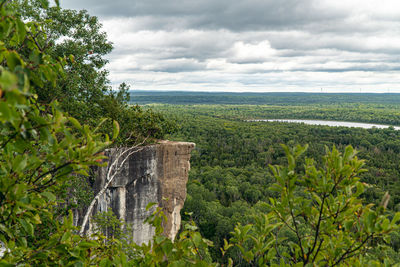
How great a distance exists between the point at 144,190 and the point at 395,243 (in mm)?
40569

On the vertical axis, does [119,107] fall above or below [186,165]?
above

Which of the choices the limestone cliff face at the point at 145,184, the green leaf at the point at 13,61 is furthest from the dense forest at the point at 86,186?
the limestone cliff face at the point at 145,184

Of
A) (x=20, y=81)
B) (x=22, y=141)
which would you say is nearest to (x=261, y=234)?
(x=22, y=141)

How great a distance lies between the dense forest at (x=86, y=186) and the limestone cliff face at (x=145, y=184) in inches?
37.5

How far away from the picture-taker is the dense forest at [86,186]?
2502mm

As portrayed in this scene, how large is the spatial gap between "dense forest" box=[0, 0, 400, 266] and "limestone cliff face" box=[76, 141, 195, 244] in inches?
37.5

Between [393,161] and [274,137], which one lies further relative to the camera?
[274,137]

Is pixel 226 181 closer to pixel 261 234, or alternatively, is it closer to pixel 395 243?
pixel 395 243

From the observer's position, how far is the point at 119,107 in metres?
16.0

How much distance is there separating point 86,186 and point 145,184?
3414 millimetres

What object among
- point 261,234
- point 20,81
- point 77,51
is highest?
point 77,51

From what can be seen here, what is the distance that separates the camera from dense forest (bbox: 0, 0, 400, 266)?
250 centimetres

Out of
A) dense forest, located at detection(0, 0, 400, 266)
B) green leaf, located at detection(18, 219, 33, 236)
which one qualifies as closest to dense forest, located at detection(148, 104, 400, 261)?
dense forest, located at detection(0, 0, 400, 266)

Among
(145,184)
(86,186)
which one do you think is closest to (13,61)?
(86,186)
